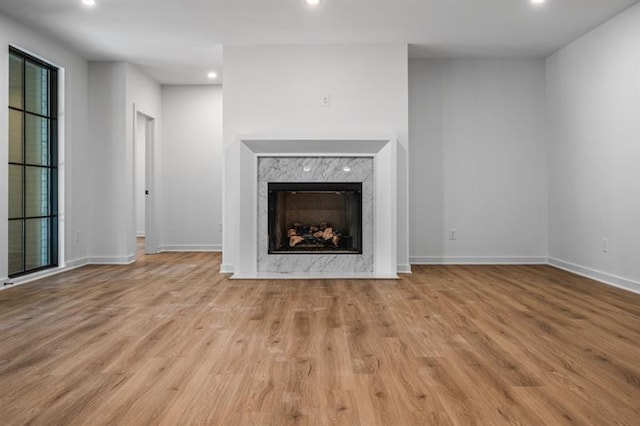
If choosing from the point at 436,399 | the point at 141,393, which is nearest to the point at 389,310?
the point at 436,399

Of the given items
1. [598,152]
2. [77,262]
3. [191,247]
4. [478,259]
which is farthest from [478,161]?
[77,262]

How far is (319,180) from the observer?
4.75 metres

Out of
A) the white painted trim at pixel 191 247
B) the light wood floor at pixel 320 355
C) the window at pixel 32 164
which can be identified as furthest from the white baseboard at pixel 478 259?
the window at pixel 32 164

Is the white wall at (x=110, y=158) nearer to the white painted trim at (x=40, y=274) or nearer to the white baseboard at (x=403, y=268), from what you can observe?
the white painted trim at (x=40, y=274)

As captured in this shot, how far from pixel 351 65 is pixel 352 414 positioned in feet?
13.0

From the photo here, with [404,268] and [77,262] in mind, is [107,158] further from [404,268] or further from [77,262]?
[404,268]

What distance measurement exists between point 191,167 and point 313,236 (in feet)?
9.45

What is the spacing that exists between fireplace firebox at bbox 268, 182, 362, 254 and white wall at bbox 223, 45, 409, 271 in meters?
0.46

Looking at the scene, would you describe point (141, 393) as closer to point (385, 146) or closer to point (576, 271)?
point (385, 146)

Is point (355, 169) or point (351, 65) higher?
point (351, 65)

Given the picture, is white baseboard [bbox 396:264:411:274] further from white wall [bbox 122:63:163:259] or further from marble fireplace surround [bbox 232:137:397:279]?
white wall [bbox 122:63:163:259]

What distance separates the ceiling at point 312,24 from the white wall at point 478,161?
0.31 metres

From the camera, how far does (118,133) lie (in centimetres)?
557

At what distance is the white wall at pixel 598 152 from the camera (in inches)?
157
